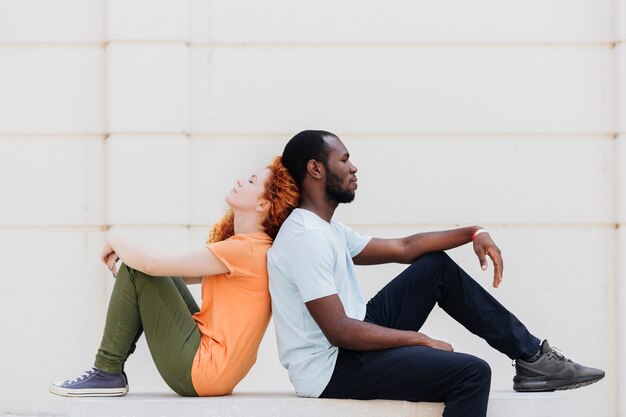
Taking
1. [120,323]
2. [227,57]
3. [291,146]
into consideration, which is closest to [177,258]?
[120,323]

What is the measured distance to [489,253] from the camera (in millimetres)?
3535

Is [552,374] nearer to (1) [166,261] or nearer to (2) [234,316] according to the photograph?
(2) [234,316]

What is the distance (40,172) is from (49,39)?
63 cm

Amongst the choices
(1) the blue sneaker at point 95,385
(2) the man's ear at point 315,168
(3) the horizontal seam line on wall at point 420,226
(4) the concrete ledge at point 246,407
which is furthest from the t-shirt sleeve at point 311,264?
(3) the horizontal seam line on wall at point 420,226

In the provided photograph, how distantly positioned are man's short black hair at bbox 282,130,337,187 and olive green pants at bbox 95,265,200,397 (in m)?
0.56

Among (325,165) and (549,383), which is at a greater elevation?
(325,165)

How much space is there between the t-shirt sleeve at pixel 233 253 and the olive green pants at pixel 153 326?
20 centimetres

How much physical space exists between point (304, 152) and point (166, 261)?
588mm

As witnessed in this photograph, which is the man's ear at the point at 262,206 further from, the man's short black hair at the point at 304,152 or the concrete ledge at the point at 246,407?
the concrete ledge at the point at 246,407

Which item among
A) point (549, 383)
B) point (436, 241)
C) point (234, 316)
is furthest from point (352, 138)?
point (549, 383)

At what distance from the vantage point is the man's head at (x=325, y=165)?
3502 millimetres

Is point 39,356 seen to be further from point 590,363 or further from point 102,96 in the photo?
point 590,363

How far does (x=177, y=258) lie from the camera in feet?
11.1

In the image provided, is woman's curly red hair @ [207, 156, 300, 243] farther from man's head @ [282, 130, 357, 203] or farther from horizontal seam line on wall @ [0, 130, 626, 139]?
horizontal seam line on wall @ [0, 130, 626, 139]
